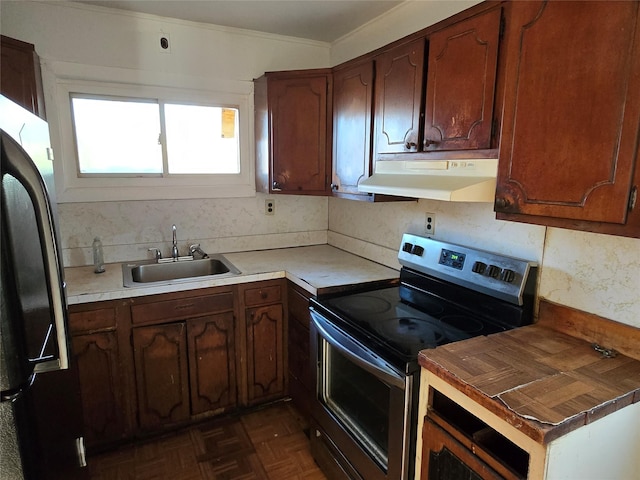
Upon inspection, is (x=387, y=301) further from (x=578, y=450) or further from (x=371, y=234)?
(x=578, y=450)

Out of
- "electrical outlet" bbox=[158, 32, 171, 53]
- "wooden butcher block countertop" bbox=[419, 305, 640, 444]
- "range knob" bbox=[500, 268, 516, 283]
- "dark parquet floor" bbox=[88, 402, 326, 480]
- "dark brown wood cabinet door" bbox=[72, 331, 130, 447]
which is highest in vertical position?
"electrical outlet" bbox=[158, 32, 171, 53]

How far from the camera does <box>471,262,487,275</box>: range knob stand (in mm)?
1690

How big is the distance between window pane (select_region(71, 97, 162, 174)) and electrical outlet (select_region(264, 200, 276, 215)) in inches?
29.7

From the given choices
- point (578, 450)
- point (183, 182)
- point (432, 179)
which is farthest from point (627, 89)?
point (183, 182)

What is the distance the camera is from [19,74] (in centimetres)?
192

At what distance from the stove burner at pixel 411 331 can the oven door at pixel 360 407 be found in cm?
12

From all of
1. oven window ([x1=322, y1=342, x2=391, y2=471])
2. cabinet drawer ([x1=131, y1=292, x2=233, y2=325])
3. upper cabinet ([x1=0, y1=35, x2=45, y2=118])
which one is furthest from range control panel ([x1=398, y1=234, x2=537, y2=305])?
upper cabinet ([x1=0, y1=35, x2=45, y2=118])

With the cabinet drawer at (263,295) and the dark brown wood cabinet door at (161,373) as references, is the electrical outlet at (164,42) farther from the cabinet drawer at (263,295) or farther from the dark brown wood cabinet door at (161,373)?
the dark brown wood cabinet door at (161,373)

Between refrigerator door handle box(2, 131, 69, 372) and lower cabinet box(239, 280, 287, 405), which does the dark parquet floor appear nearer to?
lower cabinet box(239, 280, 287, 405)

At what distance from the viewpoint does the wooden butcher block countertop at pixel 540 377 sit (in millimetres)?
987

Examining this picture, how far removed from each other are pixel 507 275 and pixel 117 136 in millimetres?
2348

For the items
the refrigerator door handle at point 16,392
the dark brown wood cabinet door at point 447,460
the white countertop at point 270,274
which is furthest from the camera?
the white countertop at point 270,274

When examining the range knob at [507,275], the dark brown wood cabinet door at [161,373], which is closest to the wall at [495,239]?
the range knob at [507,275]

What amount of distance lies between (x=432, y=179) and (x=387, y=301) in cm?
66
